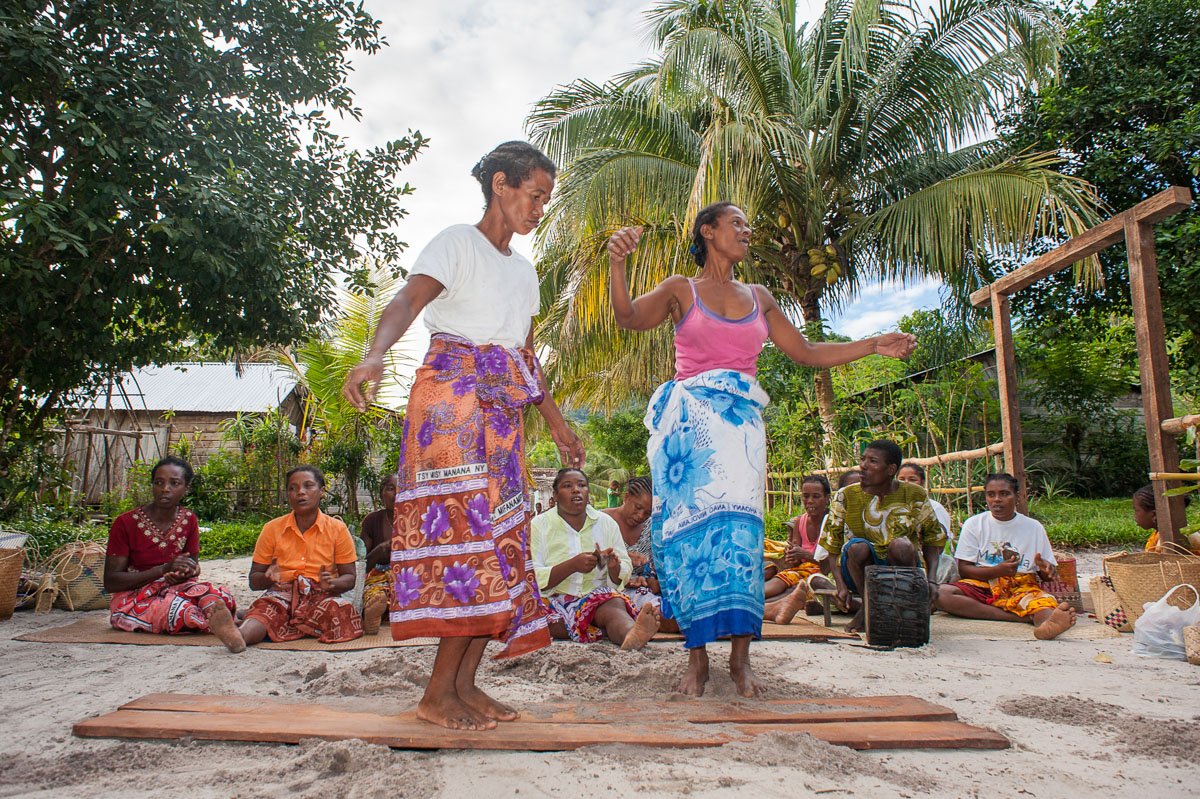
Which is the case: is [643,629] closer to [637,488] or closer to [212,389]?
[637,488]

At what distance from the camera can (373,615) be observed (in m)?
4.88

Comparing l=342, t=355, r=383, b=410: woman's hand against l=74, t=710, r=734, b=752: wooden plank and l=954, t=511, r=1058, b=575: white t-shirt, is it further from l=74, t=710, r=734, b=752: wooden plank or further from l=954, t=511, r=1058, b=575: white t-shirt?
l=954, t=511, r=1058, b=575: white t-shirt

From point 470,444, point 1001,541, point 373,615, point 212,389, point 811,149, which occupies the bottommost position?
point 373,615

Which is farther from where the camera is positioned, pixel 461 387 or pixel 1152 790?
pixel 461 387

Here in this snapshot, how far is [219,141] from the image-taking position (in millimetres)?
5176

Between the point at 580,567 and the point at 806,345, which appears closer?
the point at 806,345

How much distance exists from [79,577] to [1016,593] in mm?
6751

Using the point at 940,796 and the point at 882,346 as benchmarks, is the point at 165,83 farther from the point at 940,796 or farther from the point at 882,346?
the point at 940,796

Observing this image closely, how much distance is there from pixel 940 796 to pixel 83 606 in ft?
20.3

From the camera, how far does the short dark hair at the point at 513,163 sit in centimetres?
270

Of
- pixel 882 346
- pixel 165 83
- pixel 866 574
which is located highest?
pixel 165 83

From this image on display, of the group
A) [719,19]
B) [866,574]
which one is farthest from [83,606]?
[719,19]

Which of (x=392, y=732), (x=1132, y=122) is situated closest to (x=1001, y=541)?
(x=392, y=732)

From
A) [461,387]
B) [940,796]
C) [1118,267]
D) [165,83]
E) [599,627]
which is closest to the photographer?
[940,796]
